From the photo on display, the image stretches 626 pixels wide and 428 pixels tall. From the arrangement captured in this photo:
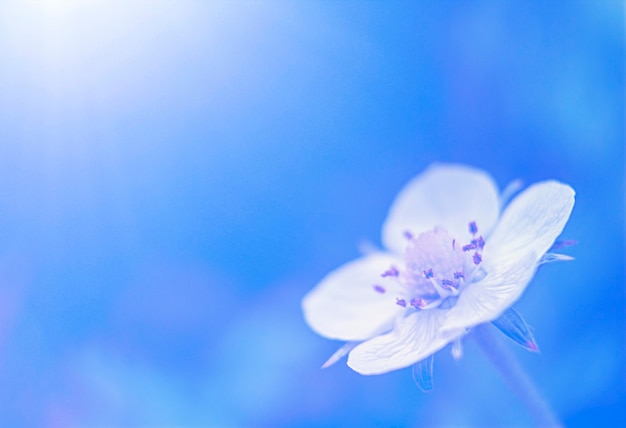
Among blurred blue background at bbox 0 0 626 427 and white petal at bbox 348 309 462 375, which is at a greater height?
blurred blue background at bbox 0 0 626 427

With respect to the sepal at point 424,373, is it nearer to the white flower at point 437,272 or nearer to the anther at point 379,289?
the white flower at point 437,272

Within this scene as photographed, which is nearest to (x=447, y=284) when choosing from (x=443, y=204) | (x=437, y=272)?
(x=437, y=272)

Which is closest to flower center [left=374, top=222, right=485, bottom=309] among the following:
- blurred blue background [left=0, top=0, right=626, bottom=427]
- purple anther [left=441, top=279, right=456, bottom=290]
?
purple anther [left=441, top=279, right=456, bottom=290]

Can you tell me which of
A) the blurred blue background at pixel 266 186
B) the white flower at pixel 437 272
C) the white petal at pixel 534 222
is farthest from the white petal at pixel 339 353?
the blurred blue background at pixel 266 186

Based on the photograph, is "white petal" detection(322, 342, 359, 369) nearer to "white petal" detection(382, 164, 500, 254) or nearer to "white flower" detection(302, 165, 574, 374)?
"white flower" detection(302, 165, 574, 374)

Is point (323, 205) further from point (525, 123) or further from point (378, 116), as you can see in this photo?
point (525, 123)

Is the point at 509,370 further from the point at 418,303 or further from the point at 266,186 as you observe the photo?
the point at 266,186

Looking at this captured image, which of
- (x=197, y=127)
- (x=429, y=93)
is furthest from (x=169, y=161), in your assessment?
(x=429, y=93)
